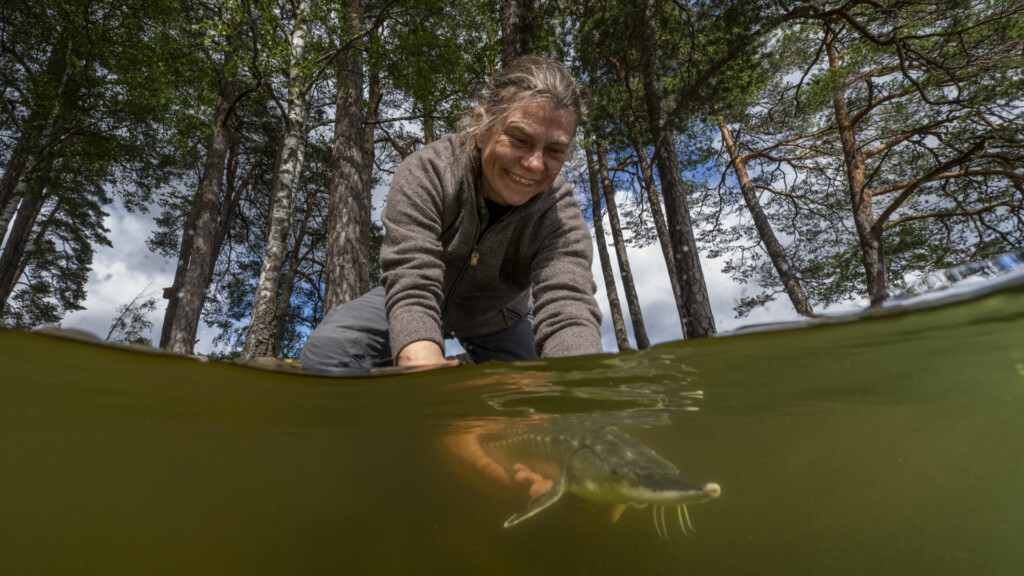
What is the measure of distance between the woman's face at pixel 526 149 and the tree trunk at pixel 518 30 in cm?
495

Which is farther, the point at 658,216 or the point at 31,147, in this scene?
the point at 658,216

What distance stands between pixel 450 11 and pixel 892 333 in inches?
505

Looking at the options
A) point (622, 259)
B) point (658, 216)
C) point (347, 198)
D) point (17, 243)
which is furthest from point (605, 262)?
point (17, 243)

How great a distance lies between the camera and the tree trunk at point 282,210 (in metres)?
→ 7.66

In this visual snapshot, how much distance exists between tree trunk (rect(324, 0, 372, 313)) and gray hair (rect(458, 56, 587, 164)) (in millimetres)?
7035

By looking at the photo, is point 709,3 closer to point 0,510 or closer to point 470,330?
point 470,330

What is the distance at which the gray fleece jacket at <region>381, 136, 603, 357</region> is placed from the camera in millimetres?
2889

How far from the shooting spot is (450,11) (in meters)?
12.7

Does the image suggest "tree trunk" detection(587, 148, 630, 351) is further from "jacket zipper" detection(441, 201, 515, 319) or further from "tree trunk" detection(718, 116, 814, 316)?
"jacket zipper" detection(441, 201, 515, 319)

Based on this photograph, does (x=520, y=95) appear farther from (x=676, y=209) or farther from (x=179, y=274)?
(x=179, y=274)

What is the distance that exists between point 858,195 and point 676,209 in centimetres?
569

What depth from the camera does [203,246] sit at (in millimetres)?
12703

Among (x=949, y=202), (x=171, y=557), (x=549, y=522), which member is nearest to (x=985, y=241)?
(x=949, y=202)

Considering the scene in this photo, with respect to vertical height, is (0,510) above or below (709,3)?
below
